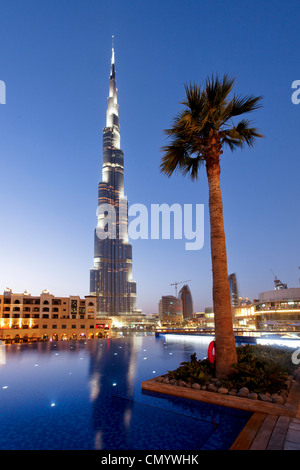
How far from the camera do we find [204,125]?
35.7 feet

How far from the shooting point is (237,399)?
778cm

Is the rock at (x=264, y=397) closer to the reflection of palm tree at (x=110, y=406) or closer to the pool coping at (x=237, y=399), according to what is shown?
the pool coping at (x=237, y=399)

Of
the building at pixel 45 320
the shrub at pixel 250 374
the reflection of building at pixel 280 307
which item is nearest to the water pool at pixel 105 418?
the shrub at pixel 250 374

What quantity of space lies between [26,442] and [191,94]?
11679mm

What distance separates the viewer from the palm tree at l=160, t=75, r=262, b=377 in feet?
32.3

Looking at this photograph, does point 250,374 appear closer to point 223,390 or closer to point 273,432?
point 223,390

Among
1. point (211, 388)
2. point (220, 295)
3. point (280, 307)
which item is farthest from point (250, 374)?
point (280, 307)

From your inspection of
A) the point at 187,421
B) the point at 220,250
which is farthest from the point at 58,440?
the point at 220,250

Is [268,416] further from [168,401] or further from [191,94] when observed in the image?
[191,94]

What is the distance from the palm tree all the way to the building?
72.1 m

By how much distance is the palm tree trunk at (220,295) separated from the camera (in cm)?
959

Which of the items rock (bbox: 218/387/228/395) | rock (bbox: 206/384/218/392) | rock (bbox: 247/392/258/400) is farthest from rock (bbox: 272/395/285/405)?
rock (bbox: 206/384/218/392)
